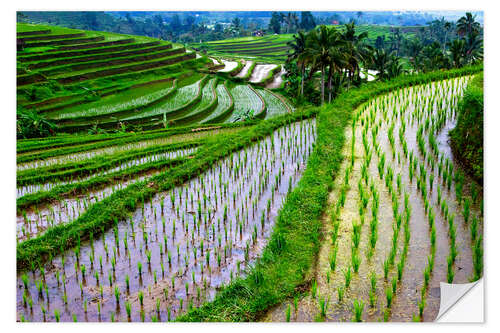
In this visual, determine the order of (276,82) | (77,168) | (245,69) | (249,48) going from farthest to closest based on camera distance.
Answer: (245,69)
(276,82)
(249,48)
(77,168)

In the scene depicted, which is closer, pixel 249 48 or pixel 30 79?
pixel 30 79

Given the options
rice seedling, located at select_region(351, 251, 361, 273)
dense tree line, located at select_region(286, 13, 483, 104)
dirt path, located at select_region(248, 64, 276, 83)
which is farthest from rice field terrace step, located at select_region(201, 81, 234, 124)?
rice seedling, located at select_region(351, 251, 361, 273)

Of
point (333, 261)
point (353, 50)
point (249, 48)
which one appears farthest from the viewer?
point (249, 48)

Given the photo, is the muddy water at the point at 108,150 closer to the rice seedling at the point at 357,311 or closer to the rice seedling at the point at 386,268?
the rice seedling at the point at 386,268

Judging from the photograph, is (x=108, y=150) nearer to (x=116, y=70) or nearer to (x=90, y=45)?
(x=116, y=70)

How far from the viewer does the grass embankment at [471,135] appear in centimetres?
611

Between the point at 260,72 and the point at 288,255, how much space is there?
25.4 m

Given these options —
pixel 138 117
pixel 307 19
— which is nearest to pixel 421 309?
pixel 307 19

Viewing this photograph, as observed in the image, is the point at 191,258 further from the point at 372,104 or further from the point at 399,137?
the point at 372,104

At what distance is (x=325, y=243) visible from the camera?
5211 mm

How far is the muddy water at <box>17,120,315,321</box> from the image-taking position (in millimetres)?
4422

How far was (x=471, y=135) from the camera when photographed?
6.54 meters

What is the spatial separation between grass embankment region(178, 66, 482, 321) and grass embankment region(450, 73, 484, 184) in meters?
1.80

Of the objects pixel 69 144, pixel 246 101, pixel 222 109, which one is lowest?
pixel 69 144
